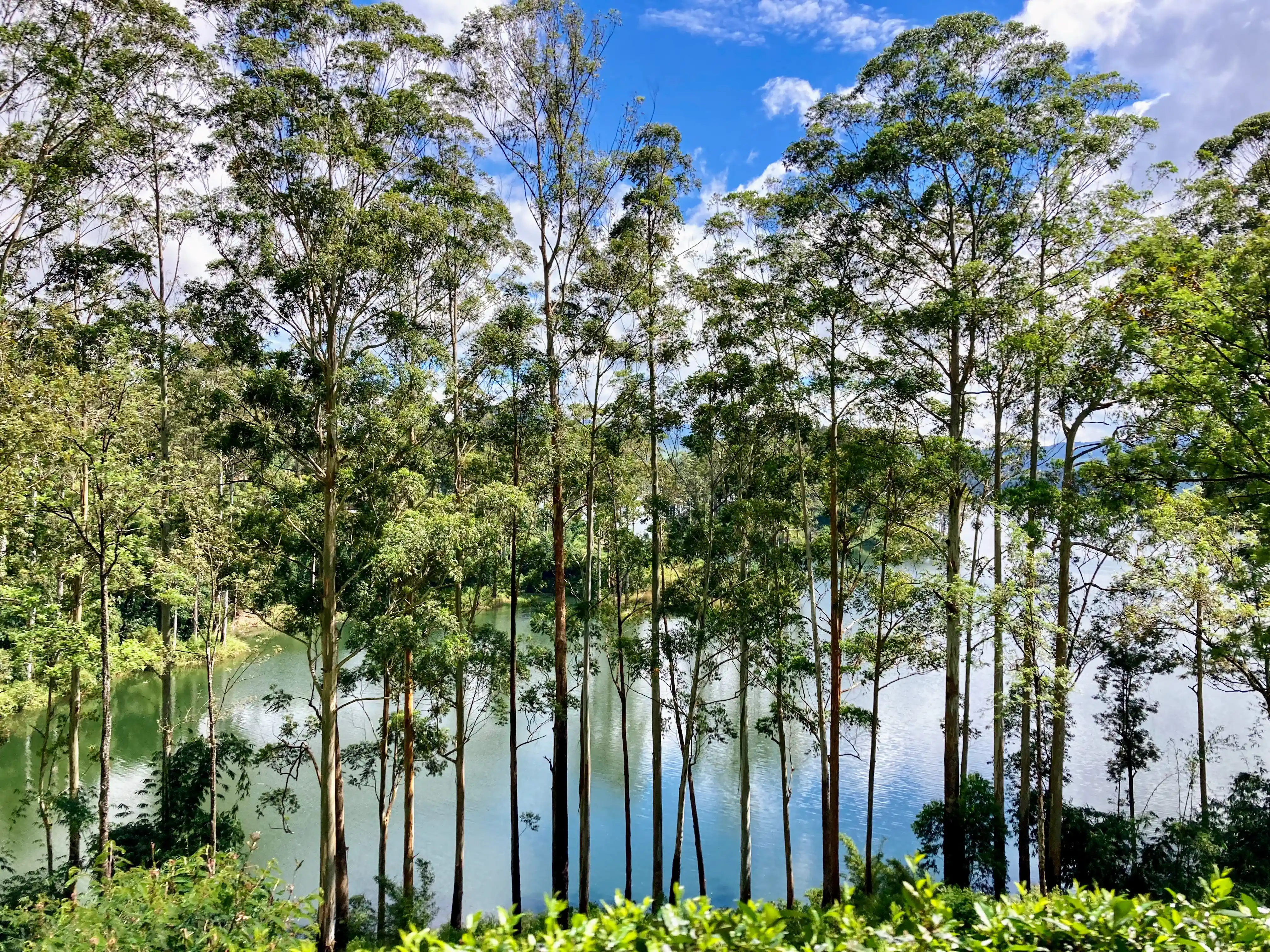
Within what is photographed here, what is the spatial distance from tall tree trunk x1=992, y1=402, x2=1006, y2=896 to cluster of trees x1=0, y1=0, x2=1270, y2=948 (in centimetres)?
7

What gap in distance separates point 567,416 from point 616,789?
9038 mm

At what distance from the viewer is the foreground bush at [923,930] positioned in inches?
86.8

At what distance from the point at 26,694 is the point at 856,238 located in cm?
1333

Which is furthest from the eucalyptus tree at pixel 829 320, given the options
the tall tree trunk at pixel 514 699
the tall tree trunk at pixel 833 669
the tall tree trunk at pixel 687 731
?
the tall tree trunk at pixel 514 699

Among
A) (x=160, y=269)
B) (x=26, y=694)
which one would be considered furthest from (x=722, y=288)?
(x=26, y=694)

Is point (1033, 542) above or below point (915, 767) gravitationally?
above

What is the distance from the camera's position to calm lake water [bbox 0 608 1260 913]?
11266 mm

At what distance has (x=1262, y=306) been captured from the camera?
4.28 meters

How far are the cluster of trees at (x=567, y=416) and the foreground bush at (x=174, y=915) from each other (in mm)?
2494

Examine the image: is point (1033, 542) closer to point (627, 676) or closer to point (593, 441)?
point (593, 441)

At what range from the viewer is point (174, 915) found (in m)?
3.46

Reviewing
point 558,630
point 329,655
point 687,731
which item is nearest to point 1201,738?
point 687,731

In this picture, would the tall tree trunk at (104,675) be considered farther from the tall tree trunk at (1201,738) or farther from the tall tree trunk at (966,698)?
the tall tree trunk at (1201,738)

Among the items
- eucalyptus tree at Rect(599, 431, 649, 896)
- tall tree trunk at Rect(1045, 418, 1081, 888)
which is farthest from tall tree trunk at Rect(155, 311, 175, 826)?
tall tree trunk at Rect(1045, 418, 1081, 888)
